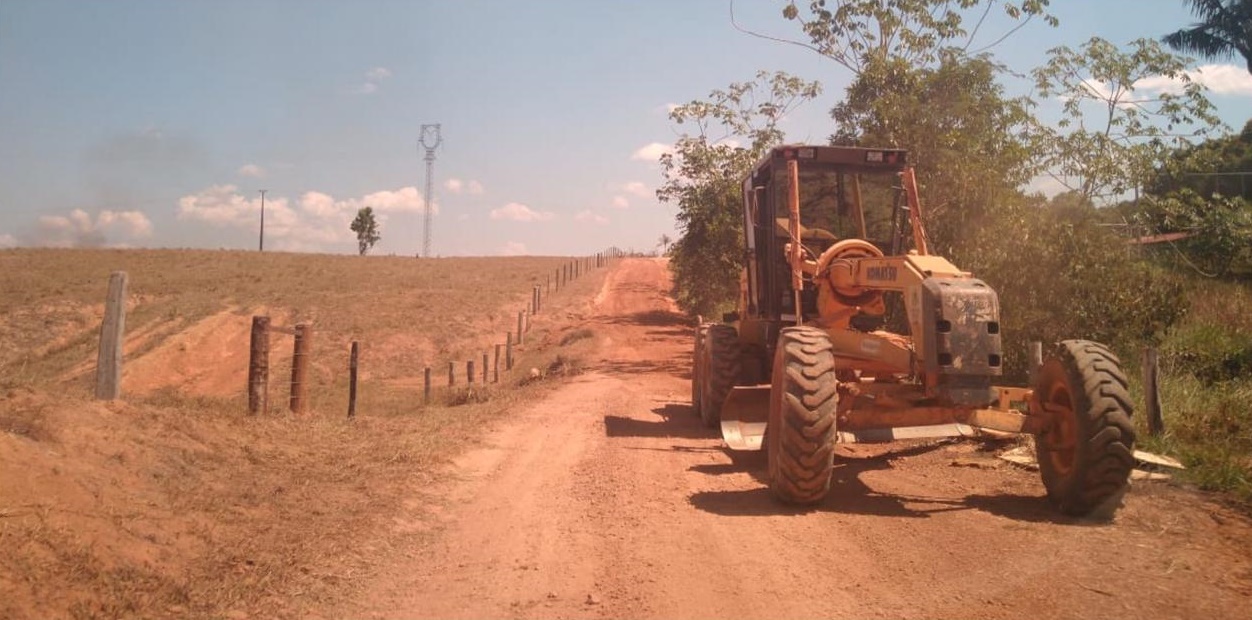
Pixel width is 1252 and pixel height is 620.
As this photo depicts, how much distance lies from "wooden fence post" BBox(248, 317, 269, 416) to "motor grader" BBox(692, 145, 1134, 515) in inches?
226

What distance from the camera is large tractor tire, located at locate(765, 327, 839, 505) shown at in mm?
6734

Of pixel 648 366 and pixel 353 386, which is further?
pixel 648 366

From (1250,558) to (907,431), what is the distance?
99.7 inches

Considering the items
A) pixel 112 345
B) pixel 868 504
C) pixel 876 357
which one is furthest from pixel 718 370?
pixel 112 345

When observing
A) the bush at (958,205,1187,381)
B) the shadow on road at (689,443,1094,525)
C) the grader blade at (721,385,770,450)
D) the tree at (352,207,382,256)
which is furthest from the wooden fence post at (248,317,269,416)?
the tree at (352,207,382,256)

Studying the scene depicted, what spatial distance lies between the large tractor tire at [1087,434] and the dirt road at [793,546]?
240mm

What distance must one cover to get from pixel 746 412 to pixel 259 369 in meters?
6.06

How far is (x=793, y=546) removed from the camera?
19.8 feet

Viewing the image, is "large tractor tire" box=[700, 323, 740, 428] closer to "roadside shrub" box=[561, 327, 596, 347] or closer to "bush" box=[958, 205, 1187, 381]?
"bush" box=[958, 205, 1187, 381]

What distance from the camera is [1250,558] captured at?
5.71 meters

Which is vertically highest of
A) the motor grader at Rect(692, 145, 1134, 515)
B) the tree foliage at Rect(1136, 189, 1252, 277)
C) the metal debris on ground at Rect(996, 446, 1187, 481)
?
the tree foliage at Rect(1136, 189, 1252, 277)

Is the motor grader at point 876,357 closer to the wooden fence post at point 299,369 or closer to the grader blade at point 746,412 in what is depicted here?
the grader blade at point 746,412

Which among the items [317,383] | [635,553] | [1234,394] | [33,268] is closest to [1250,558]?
[635,553]

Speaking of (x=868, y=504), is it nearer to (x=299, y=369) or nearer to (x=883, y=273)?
(x=883, y=273)
